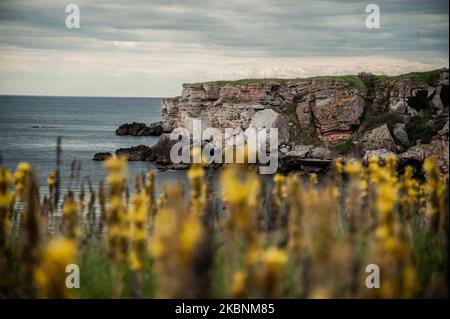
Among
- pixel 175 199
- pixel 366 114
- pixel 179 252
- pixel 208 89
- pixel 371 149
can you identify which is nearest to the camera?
pixel 179 252

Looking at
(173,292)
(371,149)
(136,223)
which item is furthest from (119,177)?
(371,149)

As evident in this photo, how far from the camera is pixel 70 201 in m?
6.50

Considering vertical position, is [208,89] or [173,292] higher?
[208,89]

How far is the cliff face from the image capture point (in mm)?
74062

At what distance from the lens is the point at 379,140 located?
68.9 meters

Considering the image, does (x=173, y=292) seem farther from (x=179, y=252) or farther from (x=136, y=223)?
(x=136, y=223)

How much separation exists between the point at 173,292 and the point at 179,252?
17.3 inches

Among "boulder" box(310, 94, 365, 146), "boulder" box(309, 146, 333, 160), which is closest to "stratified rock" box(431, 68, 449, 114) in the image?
"boulder" box(310, 94, 365, 146)

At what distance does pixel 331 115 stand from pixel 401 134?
33.1 feet

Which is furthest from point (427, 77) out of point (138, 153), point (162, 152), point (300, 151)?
point (138, 153)

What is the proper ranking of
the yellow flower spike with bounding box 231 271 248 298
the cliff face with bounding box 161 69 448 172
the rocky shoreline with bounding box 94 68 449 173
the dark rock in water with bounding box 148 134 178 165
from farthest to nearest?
the cliff face with bounding box 161 69 448 172, the dark rock in water with bounding box 148 134 178 165, the rocky shoreline with bounding box 94 68 449 173, the yellow flower spike with bounding box 231 271 248 298

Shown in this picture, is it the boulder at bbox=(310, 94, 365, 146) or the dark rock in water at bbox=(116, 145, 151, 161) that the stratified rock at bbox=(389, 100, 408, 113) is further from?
the dark rock in water at bbox=(116, 145, 151, 161)

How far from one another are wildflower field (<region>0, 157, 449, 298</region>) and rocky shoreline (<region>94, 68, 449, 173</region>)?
57497 millimetres

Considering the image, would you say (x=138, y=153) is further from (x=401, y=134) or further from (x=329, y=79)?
(x=401, y=134)
